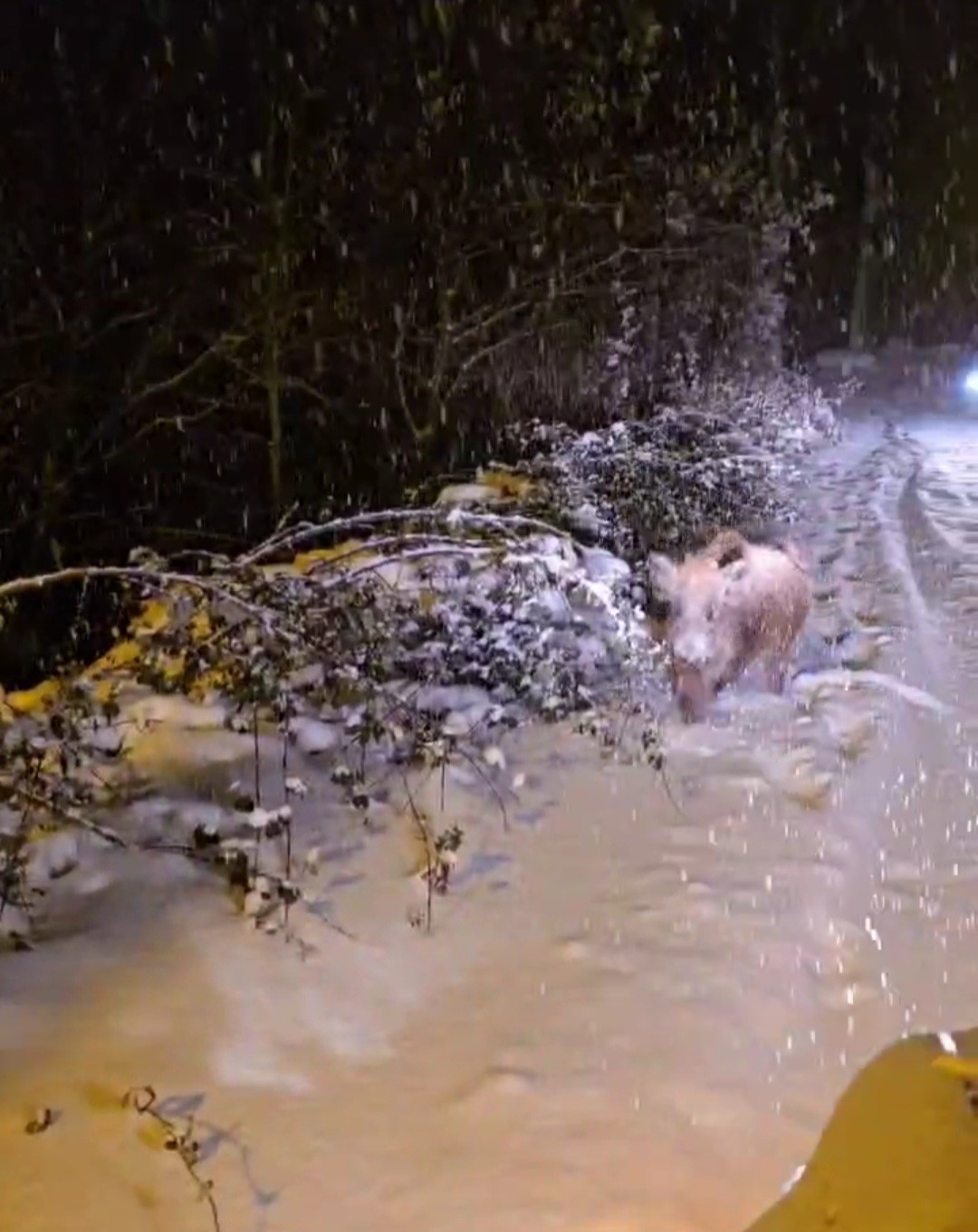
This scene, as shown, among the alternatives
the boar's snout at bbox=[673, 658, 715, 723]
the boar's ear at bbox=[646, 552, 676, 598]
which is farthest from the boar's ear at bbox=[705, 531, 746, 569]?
the boar's snout at bbox=[673, 658, 715, 723]

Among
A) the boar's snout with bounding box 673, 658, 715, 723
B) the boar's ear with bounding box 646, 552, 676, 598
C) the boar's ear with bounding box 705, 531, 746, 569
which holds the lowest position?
the boar's snout with bounding box 673, 658, 715, 723

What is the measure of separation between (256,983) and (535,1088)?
3.50 feet

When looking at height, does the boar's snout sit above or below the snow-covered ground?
below

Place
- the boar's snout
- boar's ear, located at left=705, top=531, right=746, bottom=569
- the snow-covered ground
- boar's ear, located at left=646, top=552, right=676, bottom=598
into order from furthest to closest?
1. boar's ear, located at left=705, top=531, right=746, bottom=569
2. boar's ear, located at left=646, top=552, right=676, bottom=598
3. the boar's snout
4. the snow-covered ground

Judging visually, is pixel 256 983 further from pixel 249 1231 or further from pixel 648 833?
pixel 648 833

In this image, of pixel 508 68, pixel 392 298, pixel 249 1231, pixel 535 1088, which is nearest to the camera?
pixel 249 1231

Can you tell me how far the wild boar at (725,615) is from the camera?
7074 millimetres

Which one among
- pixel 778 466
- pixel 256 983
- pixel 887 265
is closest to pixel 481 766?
pixel 256 983

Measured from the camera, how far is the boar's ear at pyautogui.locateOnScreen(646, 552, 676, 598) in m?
7.52

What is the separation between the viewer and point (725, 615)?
725 centimetres

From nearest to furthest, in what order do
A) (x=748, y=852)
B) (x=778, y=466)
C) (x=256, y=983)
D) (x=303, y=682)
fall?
(x=256, y=983)
(x=748, y=852)
(x=303, y=682)
(x=778, y=466)

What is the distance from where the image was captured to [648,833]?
18.7 ft

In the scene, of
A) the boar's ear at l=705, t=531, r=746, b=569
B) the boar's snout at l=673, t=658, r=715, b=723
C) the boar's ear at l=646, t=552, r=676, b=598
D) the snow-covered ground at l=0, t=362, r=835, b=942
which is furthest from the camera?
the boar's ear at l=705, t=531, r=746, b=569

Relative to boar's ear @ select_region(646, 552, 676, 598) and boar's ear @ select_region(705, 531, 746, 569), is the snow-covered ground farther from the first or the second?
boar's ear @ select_region(705, 531, 746, 569)
